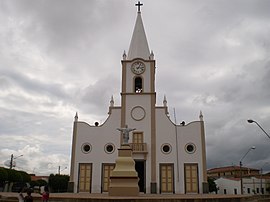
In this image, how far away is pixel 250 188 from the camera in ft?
188

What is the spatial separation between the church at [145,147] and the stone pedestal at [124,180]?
28.1 ft

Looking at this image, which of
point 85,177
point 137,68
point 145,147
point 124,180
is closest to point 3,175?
point 85,177

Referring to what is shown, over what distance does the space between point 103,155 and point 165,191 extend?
6516 mm

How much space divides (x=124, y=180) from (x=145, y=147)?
9748mm

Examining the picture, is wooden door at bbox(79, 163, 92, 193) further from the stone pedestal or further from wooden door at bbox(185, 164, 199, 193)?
the stone pedestal

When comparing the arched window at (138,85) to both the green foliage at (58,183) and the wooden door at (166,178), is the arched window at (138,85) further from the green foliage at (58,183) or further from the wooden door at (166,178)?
the green foliage at (58,183)

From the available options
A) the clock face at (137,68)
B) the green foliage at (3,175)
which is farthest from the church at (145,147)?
the green foliage at (3,175)

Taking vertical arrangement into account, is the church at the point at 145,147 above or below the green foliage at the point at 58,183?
above

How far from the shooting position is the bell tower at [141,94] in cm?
2952

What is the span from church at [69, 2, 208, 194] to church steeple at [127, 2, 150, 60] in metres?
2.57

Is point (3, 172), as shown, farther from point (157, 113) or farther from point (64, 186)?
point (157, 113)

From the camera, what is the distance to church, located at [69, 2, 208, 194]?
28469mm

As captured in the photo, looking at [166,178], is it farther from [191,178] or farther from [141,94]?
[141,94]

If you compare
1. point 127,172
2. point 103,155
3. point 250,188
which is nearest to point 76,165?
point 103,155
